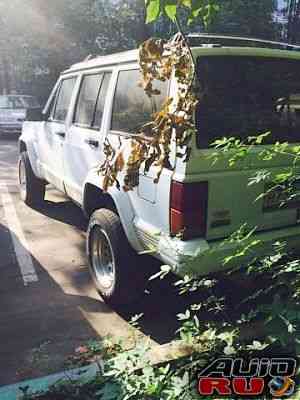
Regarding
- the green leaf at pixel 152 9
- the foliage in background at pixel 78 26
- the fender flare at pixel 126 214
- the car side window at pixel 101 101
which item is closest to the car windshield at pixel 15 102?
the foliage in background at pixel 78 26

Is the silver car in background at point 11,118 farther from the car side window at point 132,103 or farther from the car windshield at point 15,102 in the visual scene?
the car side window at point 132,103

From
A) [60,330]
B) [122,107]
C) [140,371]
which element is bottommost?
[60,330]

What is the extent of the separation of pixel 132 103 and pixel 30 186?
3.57 m

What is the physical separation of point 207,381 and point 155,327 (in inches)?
55.4

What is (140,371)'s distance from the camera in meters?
2.23

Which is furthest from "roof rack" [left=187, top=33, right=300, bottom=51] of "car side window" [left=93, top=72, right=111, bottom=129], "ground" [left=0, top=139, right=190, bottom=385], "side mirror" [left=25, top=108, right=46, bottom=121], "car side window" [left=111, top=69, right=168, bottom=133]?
"side mirror" [left=25, top=108, right=46, bottom=121]

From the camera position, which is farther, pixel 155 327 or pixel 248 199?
pixel 155 327

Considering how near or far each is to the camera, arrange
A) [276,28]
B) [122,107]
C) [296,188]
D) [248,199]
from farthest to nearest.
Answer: [276,28] → [122,107] → [248,199] → [296,188]

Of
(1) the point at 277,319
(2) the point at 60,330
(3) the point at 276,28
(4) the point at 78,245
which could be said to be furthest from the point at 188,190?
(3) the point at 276,28

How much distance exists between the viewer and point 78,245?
5188 mm

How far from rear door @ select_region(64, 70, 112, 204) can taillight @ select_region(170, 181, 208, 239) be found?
125 centimetres

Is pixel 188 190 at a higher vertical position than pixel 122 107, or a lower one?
lower

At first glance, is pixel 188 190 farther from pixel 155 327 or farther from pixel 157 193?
pixel 155 327

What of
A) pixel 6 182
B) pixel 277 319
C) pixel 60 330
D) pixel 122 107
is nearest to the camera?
pixel 277 319
